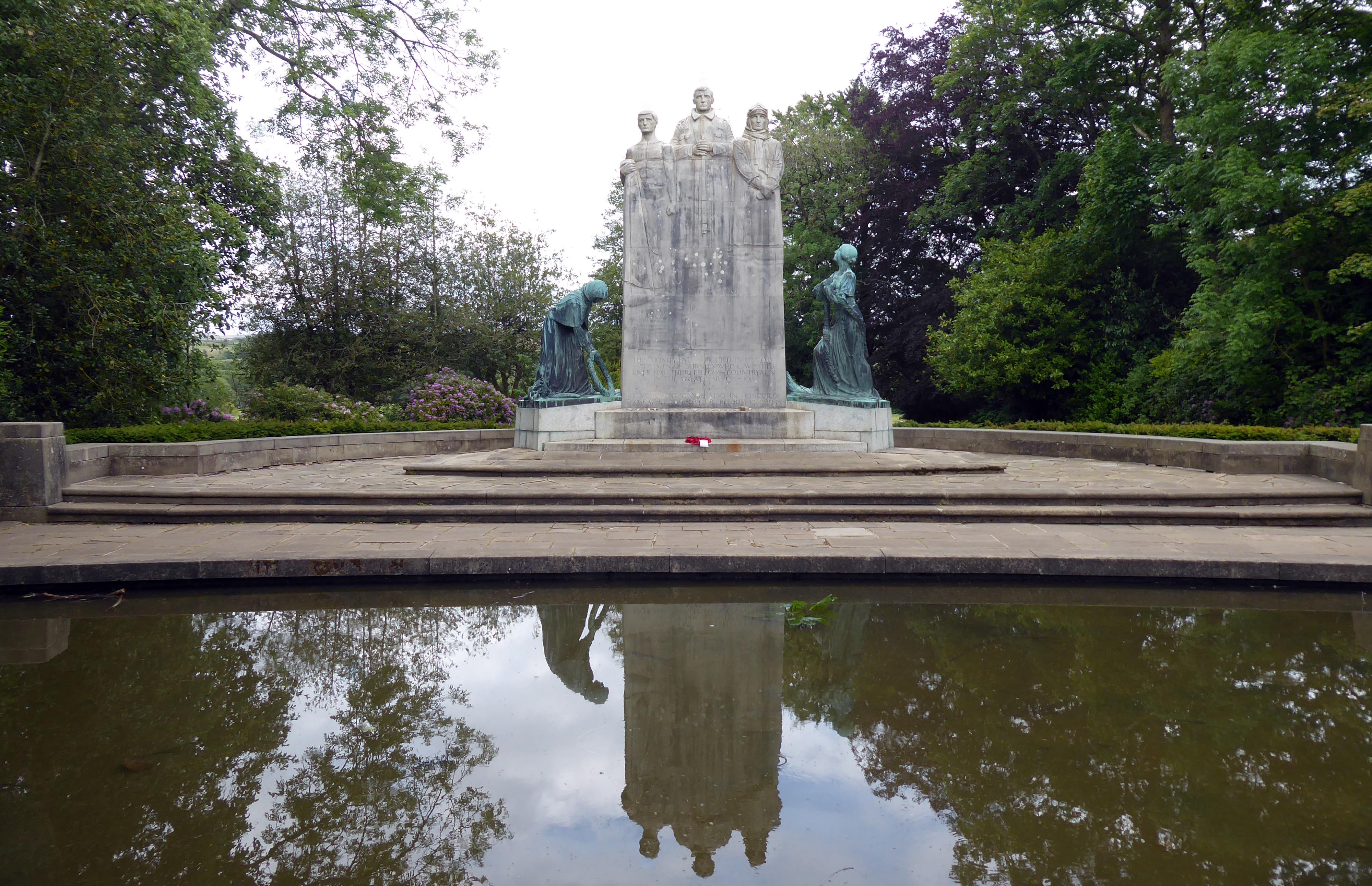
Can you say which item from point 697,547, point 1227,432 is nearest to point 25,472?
point 697,547

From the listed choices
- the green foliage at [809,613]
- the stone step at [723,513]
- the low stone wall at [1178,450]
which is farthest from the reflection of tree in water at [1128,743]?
the low stone wall at [1178,450]

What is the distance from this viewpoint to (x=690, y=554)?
604cm

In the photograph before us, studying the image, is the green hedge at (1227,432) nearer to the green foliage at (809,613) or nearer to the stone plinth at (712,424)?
the stone plinth at (712,424)

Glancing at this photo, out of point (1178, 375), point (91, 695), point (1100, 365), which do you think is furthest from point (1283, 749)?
point (1100, 365)

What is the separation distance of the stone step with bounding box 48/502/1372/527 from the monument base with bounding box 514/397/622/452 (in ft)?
15.4

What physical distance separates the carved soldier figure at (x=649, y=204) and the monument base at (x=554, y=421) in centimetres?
233

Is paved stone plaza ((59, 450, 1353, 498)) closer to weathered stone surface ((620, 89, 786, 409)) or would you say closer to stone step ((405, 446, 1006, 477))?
stone step ((405, 446, 1006, 477))

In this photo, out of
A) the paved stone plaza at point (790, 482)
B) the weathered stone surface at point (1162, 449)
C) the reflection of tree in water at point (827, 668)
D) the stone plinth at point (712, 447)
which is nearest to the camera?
the reflection of tree in water at point (827, 668)

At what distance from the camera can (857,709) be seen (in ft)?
12.1

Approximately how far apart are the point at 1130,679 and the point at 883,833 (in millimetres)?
1985

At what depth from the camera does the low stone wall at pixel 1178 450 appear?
890 centimetres

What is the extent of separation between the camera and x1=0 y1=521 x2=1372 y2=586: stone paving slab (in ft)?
19.4

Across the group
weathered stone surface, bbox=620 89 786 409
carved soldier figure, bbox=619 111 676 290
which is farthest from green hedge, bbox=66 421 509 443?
carved soldier figure, bbox=619 111 676 290

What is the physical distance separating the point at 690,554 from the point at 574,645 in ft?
5.16
